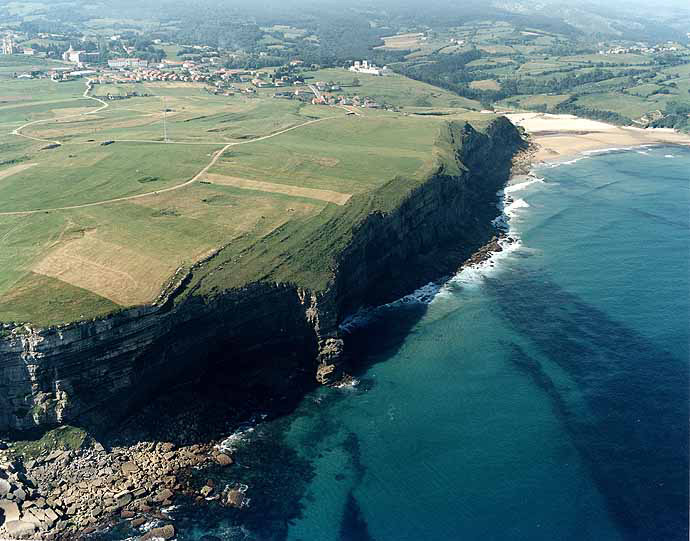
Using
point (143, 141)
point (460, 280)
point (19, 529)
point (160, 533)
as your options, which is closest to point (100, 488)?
point (19, 529)

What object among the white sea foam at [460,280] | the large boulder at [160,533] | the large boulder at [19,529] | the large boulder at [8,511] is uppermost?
the white sea foam at [460,280]

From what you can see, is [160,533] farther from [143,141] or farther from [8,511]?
[143,141]

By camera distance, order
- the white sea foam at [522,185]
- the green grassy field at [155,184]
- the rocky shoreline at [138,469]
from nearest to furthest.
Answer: the rocky shoreline at [138,469]
the green grassy field at [155,184]
the white sea foam at [522,185]

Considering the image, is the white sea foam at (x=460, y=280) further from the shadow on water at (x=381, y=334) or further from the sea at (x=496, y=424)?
the shadow on water at (x=381, y=334)

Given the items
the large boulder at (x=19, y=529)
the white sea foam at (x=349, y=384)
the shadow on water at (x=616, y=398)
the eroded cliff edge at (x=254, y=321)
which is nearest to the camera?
the large boulder at (x=19, y=529)

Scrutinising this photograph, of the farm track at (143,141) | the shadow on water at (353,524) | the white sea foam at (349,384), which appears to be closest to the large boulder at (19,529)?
the shadow on water at (353,524)

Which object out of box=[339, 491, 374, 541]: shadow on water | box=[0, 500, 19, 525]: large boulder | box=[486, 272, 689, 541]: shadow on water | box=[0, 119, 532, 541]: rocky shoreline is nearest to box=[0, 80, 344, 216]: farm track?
box=[0, 119, 532, 541]: rocky shoreline

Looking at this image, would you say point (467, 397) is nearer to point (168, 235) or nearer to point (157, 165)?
point (168, 235)

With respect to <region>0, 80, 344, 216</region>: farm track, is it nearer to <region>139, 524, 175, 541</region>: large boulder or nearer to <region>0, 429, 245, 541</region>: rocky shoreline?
<region>0, 429, 245, 541</region>: rocky shoreline

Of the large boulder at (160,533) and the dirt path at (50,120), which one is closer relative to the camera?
the large boulder at (160,533)
